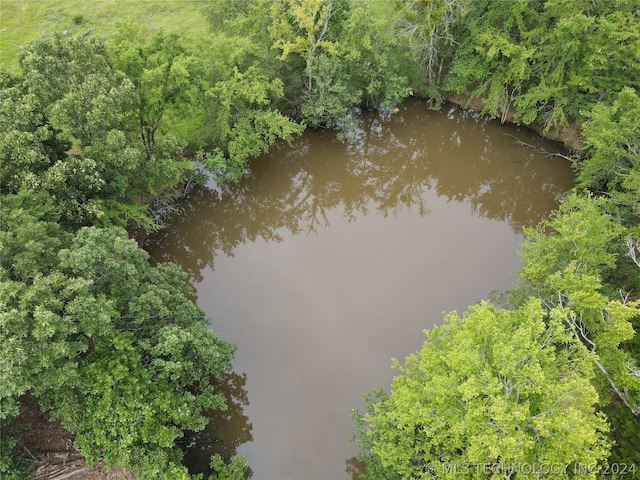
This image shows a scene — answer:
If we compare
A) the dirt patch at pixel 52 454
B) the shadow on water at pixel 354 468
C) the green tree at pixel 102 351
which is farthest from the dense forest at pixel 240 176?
the shadow on water at pixel 354 468

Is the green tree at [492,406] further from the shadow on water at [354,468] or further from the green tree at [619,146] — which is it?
the green tree at [619,146]

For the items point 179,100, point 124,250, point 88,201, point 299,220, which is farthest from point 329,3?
point 124,250

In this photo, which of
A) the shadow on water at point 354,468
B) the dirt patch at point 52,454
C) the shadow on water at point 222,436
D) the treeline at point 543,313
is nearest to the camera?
the treeline at point 543,313

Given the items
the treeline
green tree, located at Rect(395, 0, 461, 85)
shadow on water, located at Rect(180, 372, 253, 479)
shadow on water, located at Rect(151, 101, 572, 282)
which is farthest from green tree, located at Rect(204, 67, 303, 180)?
shadow on water, located at Rect(180, 372, 253, 479)

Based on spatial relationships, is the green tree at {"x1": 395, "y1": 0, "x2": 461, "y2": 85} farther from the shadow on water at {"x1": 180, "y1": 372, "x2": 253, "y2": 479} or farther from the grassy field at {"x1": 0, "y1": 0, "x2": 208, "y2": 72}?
the shadow on water at {"x1": 180, "y1": 372, "x2": 253, "y2": 479}

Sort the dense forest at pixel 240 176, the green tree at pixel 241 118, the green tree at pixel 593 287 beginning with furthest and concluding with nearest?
the green tree at pixel 241 118 → the green tree at pixel 593 287 → the dense forest at pixel 240 176

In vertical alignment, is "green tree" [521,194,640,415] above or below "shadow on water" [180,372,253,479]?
above

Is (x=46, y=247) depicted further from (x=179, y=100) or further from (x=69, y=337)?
(x=179, y=100)
